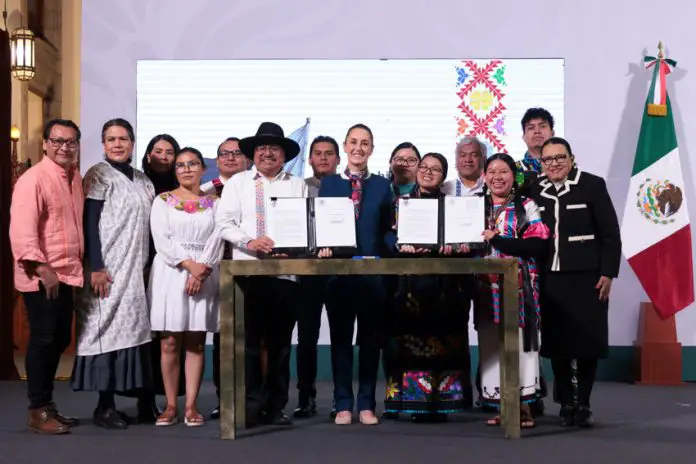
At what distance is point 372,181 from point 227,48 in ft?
8.43

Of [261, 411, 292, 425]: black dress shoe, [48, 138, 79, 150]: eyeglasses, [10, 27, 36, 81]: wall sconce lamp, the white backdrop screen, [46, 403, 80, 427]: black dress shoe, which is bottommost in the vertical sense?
[261, 411, 292, 425]: black dress shoe

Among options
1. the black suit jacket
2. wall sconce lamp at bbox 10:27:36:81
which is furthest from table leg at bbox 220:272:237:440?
wall sconce lamp at bbox 10:27:36:81

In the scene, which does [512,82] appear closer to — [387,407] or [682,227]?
[682,227]

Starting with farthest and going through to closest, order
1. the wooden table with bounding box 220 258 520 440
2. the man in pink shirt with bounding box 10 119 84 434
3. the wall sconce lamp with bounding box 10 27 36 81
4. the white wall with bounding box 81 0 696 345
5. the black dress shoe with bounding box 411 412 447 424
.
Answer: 1. the wall sconce lamp with bounding box 10 27 36 81
2. the white wall with bounding box 81 0 696 345
3. the black dress shoe with bounding box 411 412 447 424
4. the man in pink shirt with bounding box 10 119 84 434
5. the wooden table with bounding box 220 258 520 440

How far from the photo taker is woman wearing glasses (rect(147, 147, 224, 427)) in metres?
4.48

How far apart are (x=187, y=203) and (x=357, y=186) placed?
772 mm

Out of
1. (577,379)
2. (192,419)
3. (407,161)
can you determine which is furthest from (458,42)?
(192,419)

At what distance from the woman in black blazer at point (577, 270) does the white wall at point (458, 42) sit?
2336 millimetres

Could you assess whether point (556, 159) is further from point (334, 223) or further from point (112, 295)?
point (112, 295)

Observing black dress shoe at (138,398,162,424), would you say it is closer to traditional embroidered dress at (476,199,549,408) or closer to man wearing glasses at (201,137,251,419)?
man wearing glasses at (201,137,251,419)

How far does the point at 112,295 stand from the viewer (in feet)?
14.6

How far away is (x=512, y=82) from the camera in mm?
6793

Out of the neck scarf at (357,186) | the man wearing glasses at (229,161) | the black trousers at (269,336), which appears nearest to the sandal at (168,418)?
the black trousers at (269,336)

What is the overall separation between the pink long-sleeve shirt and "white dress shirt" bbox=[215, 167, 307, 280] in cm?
64
